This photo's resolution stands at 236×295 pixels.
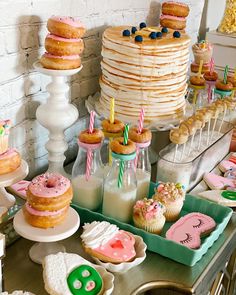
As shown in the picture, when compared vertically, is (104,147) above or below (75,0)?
below

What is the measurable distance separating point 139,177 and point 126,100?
0.90 feet

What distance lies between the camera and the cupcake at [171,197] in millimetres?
1260

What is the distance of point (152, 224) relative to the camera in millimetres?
1193

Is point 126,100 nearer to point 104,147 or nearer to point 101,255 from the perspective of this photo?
point 104,147

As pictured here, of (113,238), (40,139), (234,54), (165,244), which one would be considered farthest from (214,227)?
(234,54)

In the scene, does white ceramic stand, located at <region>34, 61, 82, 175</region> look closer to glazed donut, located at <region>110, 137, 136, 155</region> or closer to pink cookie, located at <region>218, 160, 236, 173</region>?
glazed donut, located at <region>110, 137, 136, 155</region>

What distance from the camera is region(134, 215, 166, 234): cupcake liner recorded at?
1.19 metres

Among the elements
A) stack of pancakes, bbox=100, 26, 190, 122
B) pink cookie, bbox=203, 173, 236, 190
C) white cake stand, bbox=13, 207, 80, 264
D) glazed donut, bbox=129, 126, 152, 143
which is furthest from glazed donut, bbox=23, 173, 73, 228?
pink cookie, bbox=203, 173, 236, 190

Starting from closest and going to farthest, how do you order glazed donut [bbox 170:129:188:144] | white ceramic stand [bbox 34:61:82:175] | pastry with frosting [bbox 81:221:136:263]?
1. pastry with frosting [bbox 81:221:136:263]
2. white ceramic stand [bbox 34:61:82:175]
3. glazed donut [bbox 170:129:188:144]

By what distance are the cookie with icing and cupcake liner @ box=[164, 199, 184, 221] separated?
31 cm

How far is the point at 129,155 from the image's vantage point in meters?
1.14

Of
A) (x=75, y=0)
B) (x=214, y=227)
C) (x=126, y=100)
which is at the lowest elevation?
(x=214, y=227)

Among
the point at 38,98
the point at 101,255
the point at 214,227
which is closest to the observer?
the point at 101,255

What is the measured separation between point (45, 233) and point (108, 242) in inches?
6.5
